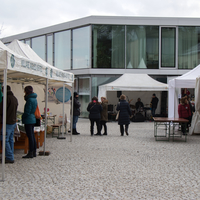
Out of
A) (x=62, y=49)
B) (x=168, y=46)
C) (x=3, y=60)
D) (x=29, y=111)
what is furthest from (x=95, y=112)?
(x=62, y=49)

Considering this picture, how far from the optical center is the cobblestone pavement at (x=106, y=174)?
14.0 feet

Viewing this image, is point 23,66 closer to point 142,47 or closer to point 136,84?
point 136,84

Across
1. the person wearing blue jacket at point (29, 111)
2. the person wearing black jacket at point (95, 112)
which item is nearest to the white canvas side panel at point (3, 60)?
the person wearing blue jacket at point (29, 111)

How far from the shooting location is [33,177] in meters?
5.12

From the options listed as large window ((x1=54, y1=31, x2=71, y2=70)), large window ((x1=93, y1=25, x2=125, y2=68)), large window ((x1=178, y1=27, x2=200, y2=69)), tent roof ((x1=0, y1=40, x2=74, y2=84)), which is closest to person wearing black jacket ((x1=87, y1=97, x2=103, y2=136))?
tent roof ((x1=0, y1=40, x2=74, y2=84))

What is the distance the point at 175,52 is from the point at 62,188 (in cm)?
1830

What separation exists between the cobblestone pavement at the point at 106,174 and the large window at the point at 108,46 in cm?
1275

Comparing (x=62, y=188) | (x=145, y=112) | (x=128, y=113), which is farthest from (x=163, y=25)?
(x=62, y=188)

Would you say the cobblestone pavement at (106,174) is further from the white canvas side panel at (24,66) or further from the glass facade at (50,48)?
the glass facade at (50,48)

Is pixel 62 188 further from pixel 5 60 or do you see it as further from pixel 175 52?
pixel 175 52

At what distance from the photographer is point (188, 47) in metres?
21.3

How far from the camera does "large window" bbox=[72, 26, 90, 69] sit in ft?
68.2

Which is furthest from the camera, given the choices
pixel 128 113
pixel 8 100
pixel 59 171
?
pixel 128 113

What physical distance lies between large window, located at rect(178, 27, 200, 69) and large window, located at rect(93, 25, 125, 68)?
165 inches
